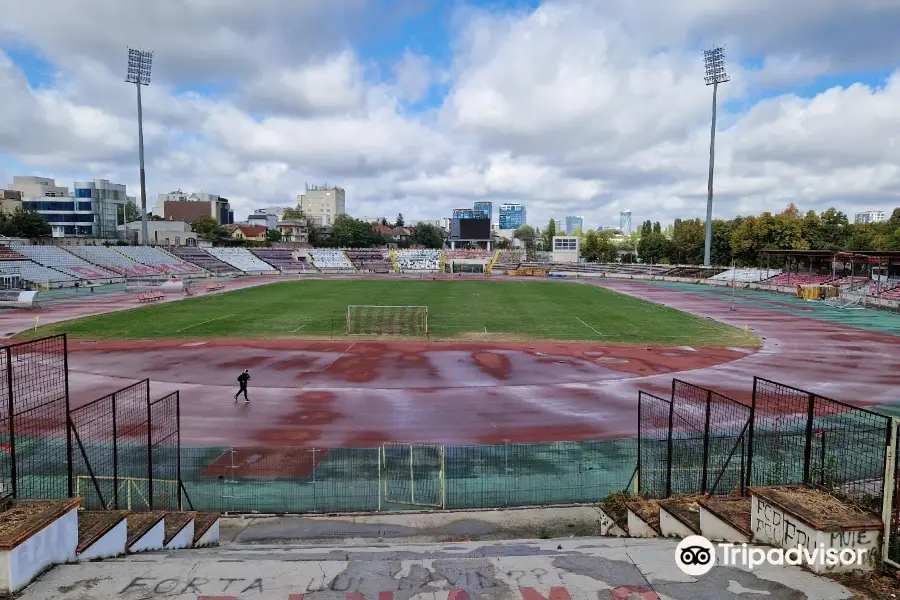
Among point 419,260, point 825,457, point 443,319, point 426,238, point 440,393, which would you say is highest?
point 426,238

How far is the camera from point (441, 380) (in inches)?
995

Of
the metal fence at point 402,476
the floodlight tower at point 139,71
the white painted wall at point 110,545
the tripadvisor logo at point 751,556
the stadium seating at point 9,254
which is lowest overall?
the metal fence at point 402,476

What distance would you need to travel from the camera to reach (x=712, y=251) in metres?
111

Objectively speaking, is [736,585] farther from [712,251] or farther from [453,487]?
[712,251]

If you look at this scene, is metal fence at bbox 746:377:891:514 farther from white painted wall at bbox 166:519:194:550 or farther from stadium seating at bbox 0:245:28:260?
stadium seating at bbox 0:245:28:260

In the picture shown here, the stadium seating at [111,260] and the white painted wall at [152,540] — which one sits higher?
the stadium seating at [111,260]

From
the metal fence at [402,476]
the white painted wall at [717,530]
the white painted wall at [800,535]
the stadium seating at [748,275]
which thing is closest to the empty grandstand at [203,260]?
the stadium seating at [748,275]

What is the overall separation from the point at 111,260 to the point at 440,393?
7887 centimetres

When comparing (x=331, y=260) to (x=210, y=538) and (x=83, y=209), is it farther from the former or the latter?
(x=210, y=538)

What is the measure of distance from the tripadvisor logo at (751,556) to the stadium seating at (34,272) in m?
74.2

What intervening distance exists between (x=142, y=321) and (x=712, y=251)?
10347 cm

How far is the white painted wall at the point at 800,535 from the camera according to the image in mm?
6395

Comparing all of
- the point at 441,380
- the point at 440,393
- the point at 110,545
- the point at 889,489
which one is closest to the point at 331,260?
the point at 441,380

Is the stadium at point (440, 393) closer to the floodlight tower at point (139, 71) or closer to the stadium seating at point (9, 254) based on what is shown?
the stadium seating at point (9, 254)
